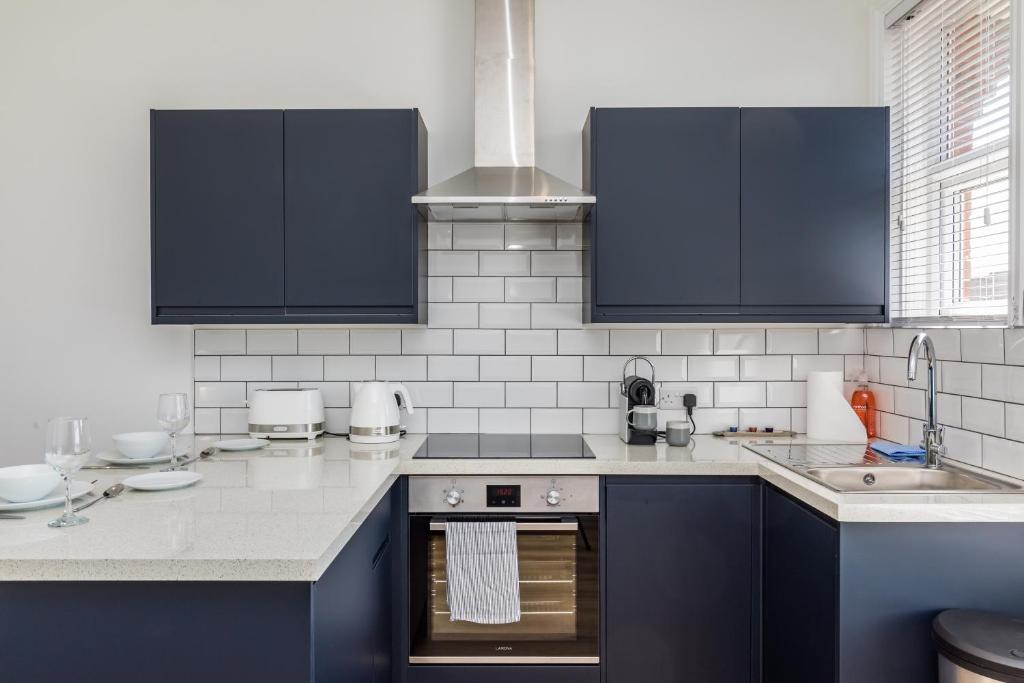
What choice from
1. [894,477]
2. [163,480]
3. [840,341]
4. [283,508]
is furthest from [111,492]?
[840,341]

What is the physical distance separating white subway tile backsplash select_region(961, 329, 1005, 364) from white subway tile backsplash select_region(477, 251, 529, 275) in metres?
1.59

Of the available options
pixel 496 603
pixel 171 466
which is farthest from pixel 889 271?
pixel 171 466

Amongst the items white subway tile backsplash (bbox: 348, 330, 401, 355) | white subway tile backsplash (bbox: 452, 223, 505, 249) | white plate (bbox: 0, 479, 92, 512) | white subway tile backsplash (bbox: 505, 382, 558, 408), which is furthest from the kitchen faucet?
white plate (bbox: 0, 479, 92, 512)

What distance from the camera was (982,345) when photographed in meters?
2.09

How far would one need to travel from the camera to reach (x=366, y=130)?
2.49 metres

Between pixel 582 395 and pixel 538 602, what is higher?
pixel 582 395

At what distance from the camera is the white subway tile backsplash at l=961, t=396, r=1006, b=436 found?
2.02 meters

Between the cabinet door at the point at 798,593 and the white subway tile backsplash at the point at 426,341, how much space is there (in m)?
1.39

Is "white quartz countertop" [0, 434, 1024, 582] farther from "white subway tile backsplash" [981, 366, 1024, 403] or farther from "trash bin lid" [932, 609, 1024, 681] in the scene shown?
"white subway tile backsplash" [981, 366, 1024, 403]

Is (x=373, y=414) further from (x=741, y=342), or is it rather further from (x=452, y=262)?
(x=741, y=342)

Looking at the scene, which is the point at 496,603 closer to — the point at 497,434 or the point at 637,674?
the point at 637,674

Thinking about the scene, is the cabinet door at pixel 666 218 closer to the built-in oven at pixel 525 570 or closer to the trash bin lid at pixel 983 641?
the built-in oven at pixel 525 570

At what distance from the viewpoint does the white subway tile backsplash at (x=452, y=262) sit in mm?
2850

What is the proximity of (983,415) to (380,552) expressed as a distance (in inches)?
75.6
